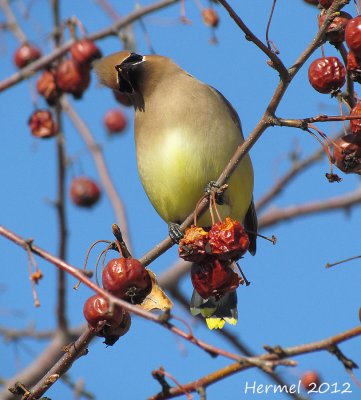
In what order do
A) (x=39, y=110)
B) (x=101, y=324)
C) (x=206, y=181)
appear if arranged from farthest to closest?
(x=39, y=110) → (x=206, y=181) → (x=101, y=324)

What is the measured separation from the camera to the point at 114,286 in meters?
2.37

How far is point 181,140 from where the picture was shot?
12.4 ft

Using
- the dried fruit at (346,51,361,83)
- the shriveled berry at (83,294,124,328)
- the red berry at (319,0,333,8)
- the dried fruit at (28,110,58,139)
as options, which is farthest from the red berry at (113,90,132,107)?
the shriveled berry at (83,294,124,328)

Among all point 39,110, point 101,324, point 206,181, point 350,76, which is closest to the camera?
point 101,324

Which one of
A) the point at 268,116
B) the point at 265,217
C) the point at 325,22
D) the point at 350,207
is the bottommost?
the point at 268,116

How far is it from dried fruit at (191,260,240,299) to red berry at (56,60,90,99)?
1.88m

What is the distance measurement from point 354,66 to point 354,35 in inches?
5.2

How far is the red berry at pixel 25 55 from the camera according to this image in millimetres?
4602

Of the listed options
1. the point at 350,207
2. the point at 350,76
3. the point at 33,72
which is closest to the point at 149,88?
the point at 33,72

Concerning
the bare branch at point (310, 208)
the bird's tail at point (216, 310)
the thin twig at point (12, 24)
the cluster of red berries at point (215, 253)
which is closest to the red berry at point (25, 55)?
the thin twig at point (12, 24)

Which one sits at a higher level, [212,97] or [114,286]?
[212,97]

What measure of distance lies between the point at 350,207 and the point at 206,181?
2.66 metres

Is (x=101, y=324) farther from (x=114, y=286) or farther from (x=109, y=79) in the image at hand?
(x=109, y=79)

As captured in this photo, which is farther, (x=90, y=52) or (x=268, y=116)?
(x=90, y=52)
